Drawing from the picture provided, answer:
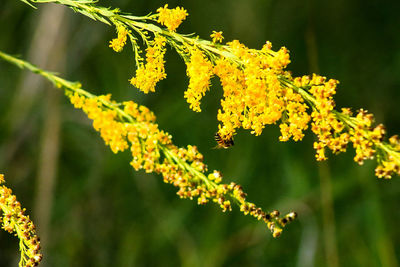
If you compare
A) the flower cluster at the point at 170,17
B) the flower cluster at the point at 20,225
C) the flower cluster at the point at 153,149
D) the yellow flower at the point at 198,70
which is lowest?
the flower cluster at the point at 20,225

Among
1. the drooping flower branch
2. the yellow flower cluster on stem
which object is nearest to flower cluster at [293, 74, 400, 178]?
the drooping flower branch

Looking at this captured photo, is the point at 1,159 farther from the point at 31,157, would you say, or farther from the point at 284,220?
the point at 284,220

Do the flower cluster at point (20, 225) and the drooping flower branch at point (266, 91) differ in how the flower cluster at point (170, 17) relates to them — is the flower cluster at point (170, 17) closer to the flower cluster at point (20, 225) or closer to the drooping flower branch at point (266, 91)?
the drooping flower branch at point (266, 91)

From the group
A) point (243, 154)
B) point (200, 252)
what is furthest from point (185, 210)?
point (243, 154)

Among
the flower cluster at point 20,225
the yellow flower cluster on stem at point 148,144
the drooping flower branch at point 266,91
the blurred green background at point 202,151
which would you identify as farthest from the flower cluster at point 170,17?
the blurred green background at point 202,151

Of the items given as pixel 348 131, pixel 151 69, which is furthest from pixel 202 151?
pixel 348 131
